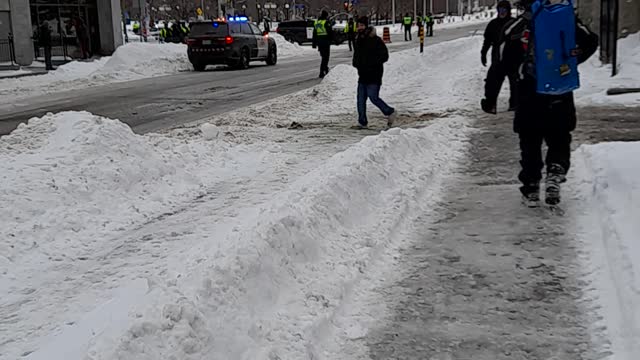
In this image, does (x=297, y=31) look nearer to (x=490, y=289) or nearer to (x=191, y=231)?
(x=191, y=231)

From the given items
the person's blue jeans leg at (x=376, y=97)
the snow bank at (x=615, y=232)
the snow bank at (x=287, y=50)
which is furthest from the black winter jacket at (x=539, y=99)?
the snow bank at (x=287, y=50)

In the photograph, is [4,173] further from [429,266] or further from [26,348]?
[429,266]

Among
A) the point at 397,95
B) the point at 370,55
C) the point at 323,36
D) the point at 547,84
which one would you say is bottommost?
the point at 397,95

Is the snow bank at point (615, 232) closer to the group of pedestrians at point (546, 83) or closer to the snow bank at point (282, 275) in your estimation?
the group of pedestrians at point (546, 83)

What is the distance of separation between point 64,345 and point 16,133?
6.34 metres

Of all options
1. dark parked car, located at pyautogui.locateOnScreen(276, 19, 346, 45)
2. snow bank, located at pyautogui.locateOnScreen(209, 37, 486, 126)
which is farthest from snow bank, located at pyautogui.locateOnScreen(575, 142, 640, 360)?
dark parked car, located at pyautogui.locateOnScreen(276, 19, 346, 45)

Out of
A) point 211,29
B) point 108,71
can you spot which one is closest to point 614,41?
point 211,29

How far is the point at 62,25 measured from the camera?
108ft

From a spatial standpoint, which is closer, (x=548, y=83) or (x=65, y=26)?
(x=548, y=83)

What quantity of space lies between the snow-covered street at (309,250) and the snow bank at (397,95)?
338 centimetres

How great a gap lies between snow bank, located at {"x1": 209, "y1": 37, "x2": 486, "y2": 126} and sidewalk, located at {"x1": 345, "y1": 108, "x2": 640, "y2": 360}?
21.4 ft

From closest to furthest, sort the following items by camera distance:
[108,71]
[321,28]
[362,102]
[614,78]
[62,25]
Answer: [362,102] < [614,78] < [321,28] < [108,71] < [62,25]

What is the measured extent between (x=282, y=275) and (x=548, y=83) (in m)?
2.98

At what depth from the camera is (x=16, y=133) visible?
31.7 ft
